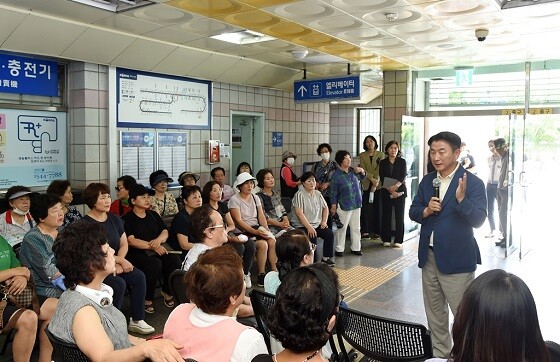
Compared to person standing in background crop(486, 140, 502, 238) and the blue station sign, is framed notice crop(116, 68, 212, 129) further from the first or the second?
person standing in background crop(486, 140, 502, 238)

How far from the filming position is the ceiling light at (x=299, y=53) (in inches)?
250

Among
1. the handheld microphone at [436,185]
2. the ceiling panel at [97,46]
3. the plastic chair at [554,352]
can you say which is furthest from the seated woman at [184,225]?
the plastic chair at [554,352]

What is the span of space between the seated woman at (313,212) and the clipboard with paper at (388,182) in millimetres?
1285

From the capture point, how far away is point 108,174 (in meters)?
5.86

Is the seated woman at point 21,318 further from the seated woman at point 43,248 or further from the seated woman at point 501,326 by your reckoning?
the seated woman at point 501,326

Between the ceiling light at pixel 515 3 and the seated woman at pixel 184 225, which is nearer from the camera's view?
the ceiling light at pixel 515 3

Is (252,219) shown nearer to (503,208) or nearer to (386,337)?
(386,337)

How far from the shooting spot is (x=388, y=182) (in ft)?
22.8

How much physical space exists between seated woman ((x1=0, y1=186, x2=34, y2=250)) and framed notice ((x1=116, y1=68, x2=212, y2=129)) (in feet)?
7.37

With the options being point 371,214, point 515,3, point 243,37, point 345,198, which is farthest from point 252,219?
point 515,3

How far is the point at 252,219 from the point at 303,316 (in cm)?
405

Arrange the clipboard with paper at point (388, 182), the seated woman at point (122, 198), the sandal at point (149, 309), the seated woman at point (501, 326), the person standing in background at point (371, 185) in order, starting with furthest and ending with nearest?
1. the person standing in background at point (371, 185)
2. the clipboard with paper at point (388, 182)
3. the seated woman at point (122, 198)
4. the sandal at point (149, 309)
5. the seated woman at point (501, 326)

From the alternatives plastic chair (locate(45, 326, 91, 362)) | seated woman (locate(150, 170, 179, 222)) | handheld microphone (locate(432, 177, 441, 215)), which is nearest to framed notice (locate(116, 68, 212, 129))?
seated woman (locate(150, 170, 179, 222))

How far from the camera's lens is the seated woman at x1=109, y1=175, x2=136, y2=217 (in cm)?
520
